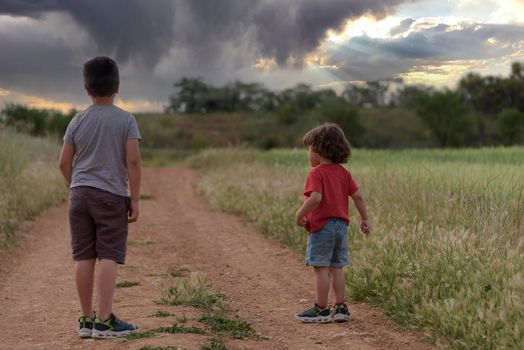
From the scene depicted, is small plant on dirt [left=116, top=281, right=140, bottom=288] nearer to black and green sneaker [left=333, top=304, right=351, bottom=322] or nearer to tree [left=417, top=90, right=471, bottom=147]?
black and green sneaker [left=333, top=304, right=351, bottom=322]

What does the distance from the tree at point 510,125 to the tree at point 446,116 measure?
218cm

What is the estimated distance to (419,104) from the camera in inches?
1967

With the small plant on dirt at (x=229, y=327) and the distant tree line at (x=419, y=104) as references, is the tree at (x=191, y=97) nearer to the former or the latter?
the distant tree line at (x=419, y=104)

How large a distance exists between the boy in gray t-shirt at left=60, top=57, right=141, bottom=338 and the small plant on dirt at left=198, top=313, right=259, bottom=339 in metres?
0.68

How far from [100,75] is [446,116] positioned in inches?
1756

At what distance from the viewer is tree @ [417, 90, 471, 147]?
47.7m

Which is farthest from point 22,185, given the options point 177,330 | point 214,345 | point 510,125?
point 510,125

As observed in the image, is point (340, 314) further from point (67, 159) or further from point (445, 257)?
point (67, 159)

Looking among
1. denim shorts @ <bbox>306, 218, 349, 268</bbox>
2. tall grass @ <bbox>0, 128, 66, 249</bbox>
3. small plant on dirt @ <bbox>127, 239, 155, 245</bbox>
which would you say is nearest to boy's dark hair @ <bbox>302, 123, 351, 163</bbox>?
denim shorts @ <bbox>306, 218, 349, 268</bbox>

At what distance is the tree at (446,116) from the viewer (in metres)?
47.7

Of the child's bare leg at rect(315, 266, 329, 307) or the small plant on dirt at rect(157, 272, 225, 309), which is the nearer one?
the child's bare leg at rect(315, 266, 329, 307)

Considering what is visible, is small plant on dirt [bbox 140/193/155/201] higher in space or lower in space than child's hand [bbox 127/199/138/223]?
lower

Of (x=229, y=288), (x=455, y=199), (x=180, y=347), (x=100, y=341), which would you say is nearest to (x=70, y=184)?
(x=100, y=341)

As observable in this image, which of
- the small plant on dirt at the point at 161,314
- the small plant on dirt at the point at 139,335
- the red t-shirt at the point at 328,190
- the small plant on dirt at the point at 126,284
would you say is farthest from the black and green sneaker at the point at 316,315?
the small plant on dirt at the point at 126,284
